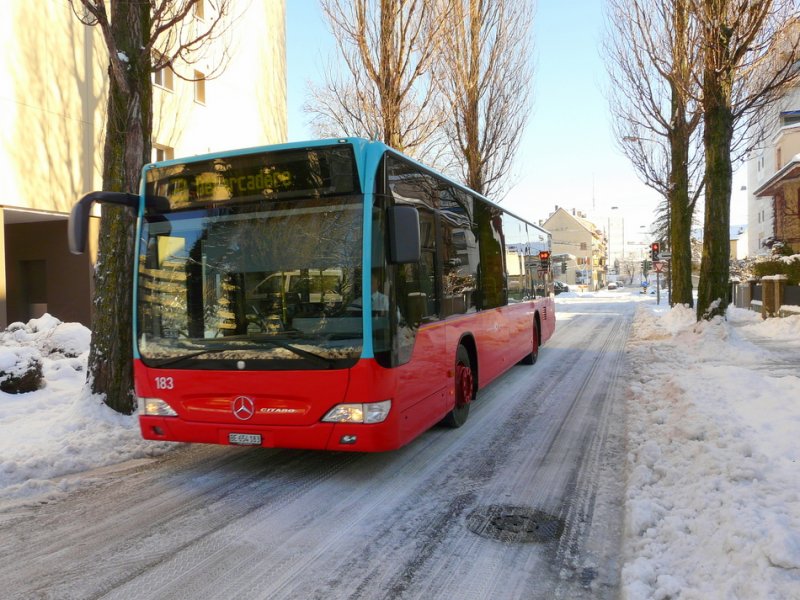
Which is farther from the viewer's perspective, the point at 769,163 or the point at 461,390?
the point at 769,163

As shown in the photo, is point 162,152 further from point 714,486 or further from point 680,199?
point 714,486

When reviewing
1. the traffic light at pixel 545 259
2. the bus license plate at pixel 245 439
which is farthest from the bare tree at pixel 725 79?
the bus license plate at pixel 245 439

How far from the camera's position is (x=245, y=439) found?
4855 mm

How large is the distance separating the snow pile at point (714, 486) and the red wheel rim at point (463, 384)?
175 cm

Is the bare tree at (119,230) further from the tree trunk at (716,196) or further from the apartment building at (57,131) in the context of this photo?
the tree trunk at (716,196)

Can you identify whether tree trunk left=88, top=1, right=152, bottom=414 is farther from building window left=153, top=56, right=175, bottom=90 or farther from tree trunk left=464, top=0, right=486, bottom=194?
tree trunk left=464, top=0, right=486, bottom=194

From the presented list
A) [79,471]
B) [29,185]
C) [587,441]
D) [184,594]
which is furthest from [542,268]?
[29,185]

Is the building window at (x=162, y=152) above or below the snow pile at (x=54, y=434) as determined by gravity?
above

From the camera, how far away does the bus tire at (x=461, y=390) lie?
6543 mm

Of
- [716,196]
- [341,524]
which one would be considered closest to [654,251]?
[716,196]

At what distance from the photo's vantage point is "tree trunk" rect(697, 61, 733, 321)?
12227 millimetres

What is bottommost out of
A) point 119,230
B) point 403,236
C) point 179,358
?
point 179,358

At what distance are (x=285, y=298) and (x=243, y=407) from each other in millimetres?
948

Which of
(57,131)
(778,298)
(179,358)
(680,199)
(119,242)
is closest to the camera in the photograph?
(179,358)
